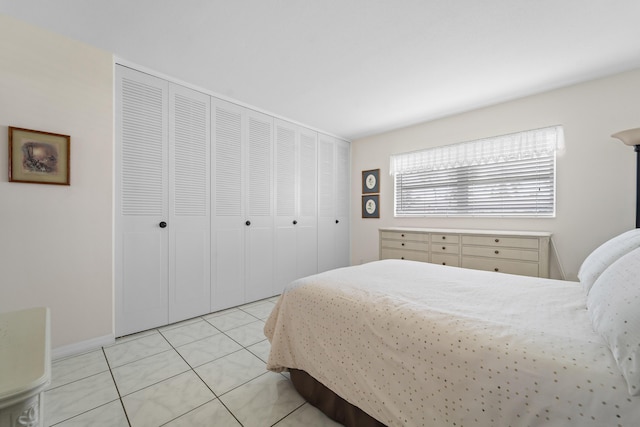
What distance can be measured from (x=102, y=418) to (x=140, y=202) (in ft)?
5.48

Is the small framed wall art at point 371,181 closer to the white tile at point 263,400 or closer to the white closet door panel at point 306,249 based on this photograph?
the white closet door panel at point 306,249

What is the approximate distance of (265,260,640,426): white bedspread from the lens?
2.54ft

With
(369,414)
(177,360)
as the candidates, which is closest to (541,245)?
(369,414)

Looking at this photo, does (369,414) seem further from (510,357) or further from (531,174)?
(531,174)

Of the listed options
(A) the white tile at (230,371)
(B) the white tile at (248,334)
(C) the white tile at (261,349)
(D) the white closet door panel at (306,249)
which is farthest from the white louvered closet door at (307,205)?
(A) the white tile at (230,371)

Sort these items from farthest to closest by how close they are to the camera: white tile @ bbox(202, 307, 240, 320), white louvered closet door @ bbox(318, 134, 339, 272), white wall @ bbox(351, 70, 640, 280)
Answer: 1. white louvered closet door @ bbox(318, 134, 339, 272)
2. white tile @ bbox(202, 307, 240, 320)
3. white wall @ bbox(351, 70, 640, 280)

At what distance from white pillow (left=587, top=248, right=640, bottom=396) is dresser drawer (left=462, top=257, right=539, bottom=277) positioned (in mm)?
1833

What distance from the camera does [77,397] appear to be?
1.59 m

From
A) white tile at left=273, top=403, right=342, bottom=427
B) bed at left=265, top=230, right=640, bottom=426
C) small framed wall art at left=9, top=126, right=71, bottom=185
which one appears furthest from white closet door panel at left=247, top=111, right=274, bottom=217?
white tile at left=273, top=403, right=342, bottom=427

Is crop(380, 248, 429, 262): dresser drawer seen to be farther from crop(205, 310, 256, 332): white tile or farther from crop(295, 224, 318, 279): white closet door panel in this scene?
crop(205, 310, 256, 332): white tile

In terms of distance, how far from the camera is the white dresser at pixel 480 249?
8.70 ft

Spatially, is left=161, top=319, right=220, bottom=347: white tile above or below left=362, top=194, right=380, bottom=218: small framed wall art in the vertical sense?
below

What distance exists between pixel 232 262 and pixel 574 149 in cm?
391

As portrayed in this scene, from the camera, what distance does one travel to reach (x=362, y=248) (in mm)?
4598
